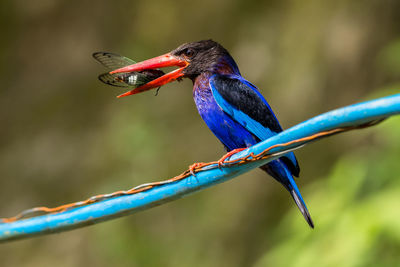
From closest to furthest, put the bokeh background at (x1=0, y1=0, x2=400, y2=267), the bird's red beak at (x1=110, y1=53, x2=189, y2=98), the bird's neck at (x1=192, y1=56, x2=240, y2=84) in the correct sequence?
the bird's red beak at (x1=110, y1=53, x2=189, y2=98) → the bird's neck at (x1=192, y1=56, x2=240, y2=84) → the bokeh background at (x1=0, y1=0, x2=400, y2=267)

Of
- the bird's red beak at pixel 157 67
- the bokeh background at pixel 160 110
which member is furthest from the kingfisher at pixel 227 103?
the bokeh background at pixel 160 110

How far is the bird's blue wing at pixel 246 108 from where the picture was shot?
2.09 metres

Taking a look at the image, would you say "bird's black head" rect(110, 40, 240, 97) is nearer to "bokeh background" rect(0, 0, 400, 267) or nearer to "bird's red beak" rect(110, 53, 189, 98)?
"bird's red beak" rect(110, 53, 189, 98)

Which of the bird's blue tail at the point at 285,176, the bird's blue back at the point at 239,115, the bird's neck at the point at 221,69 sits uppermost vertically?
the bird's neck at the point at 221,69

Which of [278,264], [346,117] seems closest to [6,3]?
[278,264]

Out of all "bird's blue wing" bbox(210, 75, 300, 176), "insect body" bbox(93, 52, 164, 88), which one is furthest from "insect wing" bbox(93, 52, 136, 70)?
"bird's blue wing" bbox(210, 75, 300, 176)

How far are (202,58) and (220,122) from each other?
33cm

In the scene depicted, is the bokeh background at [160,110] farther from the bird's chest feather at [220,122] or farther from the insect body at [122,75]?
the insect body at [122,75]

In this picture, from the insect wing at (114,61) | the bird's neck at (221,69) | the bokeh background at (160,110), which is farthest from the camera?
the bokeh background at (160,110)

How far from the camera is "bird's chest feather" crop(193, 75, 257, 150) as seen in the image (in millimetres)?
2127

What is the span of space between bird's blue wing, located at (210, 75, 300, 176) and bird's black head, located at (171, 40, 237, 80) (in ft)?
0.51

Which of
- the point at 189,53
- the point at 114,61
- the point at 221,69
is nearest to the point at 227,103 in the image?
the point at 221,69

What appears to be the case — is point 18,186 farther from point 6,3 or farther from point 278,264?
point 278,264

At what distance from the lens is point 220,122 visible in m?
2.14
